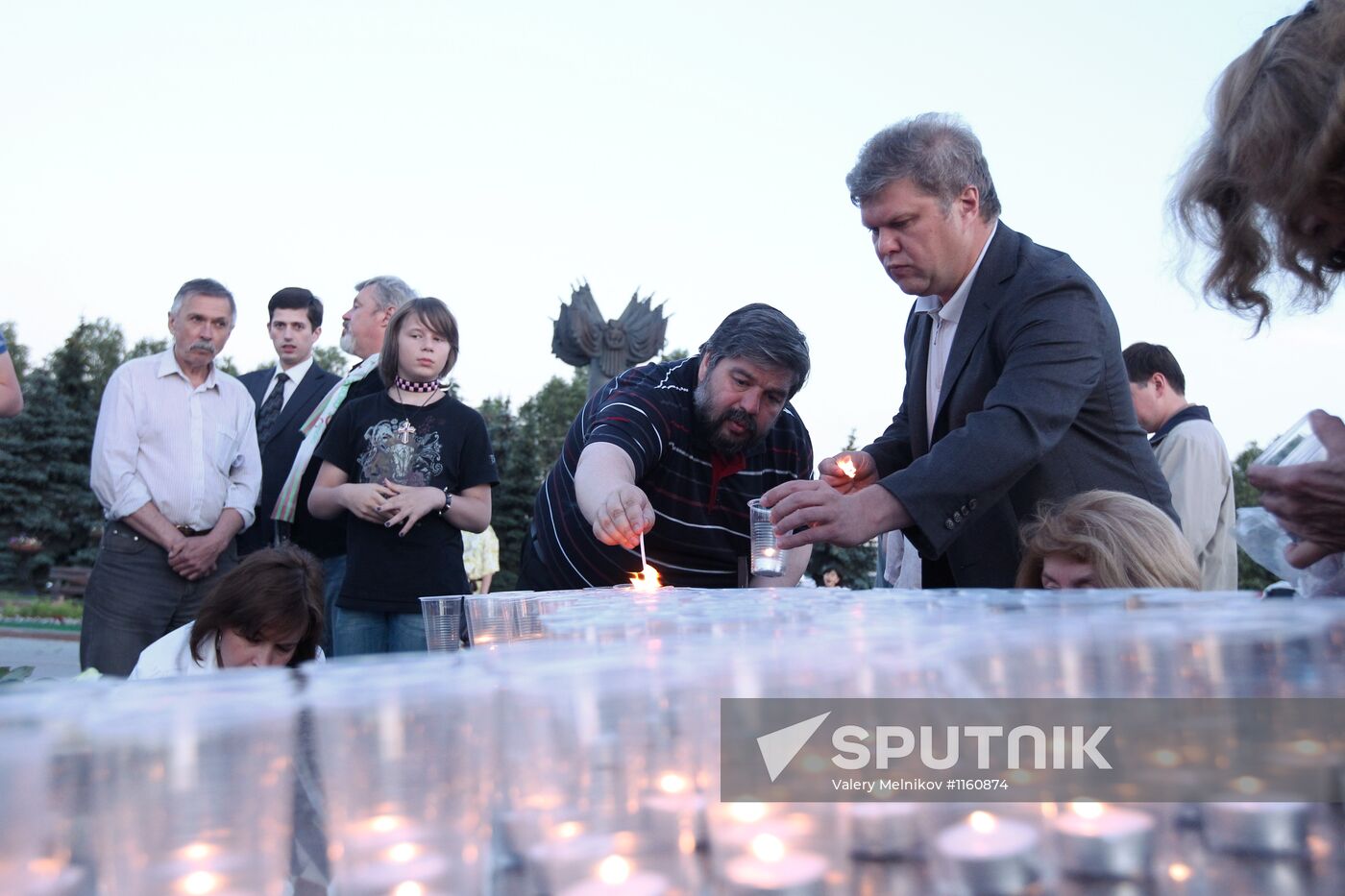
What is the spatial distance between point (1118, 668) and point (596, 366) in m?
21.3

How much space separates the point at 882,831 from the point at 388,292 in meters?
4.65

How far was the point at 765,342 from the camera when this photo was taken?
304cm

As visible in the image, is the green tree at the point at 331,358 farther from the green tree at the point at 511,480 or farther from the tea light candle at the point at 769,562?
the tea light candle at the point at 769,562

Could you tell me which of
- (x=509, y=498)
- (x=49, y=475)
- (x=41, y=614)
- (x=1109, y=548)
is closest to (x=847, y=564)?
(x=509, y=498)

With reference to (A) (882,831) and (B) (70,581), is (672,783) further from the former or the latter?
(B) (70,581)

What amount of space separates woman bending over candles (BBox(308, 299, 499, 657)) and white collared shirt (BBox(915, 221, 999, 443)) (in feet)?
5.47

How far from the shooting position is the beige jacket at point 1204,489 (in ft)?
13.4

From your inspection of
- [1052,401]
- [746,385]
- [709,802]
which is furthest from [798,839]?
[746,385]

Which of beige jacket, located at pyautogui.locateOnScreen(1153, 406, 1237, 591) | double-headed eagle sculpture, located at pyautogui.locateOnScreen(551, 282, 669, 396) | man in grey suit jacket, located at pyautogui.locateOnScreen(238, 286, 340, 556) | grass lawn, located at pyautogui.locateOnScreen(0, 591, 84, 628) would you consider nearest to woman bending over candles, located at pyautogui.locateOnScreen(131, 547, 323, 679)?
man in grey suit jacket, located at pyautogui.locateOnScreen(238, 286, 340, 556)

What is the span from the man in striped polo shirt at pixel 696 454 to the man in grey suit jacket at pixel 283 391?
219 cm

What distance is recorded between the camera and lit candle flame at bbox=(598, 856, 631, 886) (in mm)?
792

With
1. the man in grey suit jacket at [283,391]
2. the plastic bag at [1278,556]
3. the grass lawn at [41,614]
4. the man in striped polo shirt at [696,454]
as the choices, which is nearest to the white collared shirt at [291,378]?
the man in grey suit jacket at [283,391]

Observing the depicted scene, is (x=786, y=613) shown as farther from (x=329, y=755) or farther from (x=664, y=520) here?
(x=664, y=520)

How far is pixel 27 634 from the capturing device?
51.1 feet
